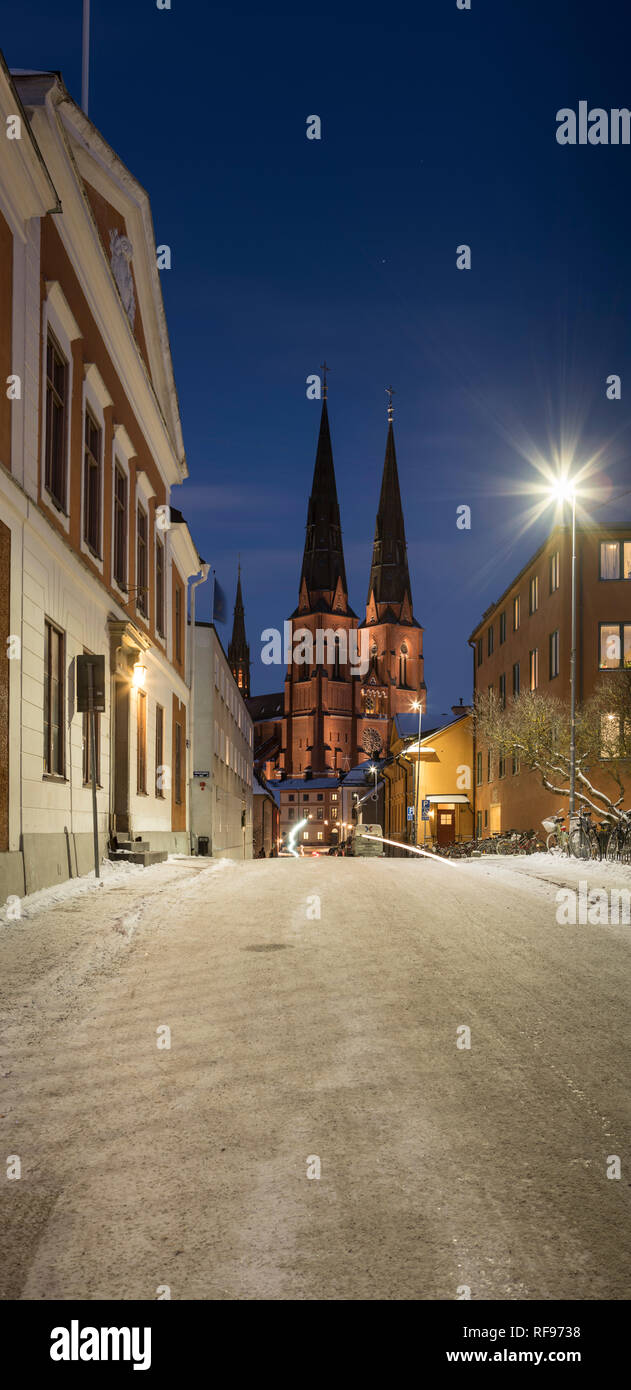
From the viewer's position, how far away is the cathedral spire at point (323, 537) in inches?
6191

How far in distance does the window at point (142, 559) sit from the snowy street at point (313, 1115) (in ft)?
47.3

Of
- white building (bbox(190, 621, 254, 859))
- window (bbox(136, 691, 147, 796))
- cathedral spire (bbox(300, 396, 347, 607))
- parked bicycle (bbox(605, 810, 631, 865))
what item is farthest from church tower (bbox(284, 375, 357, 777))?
parked bicycle (bbox(605, 810, 631, 865))

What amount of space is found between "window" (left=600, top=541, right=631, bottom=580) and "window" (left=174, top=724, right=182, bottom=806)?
47.6 feet

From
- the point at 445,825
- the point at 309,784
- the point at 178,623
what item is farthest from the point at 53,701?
the point at 309,784

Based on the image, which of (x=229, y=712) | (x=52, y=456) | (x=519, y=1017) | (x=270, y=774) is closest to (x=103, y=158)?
(x=52, y=456)

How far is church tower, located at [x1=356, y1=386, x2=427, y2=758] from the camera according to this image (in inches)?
6058

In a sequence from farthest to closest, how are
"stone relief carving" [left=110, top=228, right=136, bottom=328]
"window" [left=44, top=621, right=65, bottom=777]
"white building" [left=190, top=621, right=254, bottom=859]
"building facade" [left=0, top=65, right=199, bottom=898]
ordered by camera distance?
"white building" [left=190, top=621, right=254, bottom=859], "stone relief carving" [left=110, top=228, right=136, bottom=328], "window" [left=44, top=621, right=65, bottom=777], "building facade" [left=0, top=65, right=199, bottom=898]

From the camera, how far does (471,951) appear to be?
9812 mm

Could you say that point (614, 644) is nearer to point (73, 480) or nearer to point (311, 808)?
point (73, 480)

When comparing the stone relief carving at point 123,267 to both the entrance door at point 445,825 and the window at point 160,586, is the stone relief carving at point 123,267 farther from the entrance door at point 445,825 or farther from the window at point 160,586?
the entrance door at point 445,825

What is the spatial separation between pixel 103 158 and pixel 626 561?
849 inches

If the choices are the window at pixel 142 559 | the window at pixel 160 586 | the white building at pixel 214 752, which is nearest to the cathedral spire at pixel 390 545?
the white building at pixel 214 752

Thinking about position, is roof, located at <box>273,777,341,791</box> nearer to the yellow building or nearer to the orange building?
the yellow building

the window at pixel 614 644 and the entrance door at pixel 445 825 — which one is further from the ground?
the window at pixel 614 644
